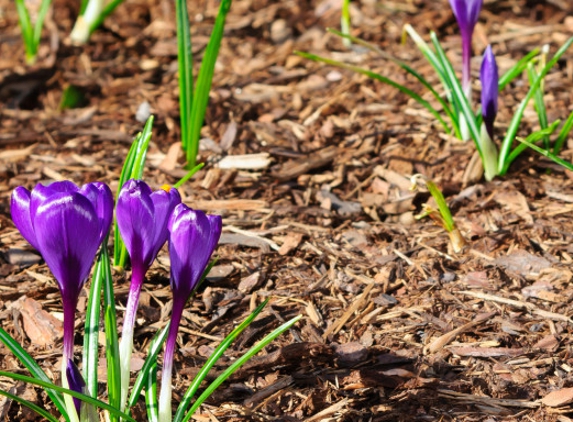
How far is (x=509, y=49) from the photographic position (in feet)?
12.4

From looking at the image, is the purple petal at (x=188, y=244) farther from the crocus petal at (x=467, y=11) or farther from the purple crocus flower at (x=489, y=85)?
the crocus petal at (x=467, y=11)

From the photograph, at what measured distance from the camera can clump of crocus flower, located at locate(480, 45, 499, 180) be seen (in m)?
2.70

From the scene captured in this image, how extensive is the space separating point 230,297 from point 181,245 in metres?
0.87

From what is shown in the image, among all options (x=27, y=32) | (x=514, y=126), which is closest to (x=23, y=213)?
(x=514, y=126)

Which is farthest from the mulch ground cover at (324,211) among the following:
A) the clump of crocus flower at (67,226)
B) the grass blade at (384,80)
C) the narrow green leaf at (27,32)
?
the clump of crocus flower at (67,226)

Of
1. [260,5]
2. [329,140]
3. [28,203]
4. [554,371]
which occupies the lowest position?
[554,371]

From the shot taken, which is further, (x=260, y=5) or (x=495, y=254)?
(x=260, y=5)

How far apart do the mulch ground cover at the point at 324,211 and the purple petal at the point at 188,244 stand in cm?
51

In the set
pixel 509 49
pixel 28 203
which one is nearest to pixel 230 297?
pixel 28 203

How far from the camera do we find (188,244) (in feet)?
5.11

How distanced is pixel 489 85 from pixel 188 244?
1.52 metres

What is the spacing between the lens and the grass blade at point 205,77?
2.77 m

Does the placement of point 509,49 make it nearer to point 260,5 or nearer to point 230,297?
point 260,5

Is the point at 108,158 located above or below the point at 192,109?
below
